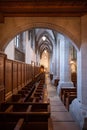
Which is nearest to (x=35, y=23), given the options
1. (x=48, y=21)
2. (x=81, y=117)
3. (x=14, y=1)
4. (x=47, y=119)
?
(x=48, y=21)

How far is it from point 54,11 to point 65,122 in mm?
3681

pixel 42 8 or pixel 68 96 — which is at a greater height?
pixel 42 8

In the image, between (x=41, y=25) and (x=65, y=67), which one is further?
(x=65, y=67)

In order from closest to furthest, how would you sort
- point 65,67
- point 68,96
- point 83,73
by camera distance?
point 83,73 → point 68,96 → point 65,67

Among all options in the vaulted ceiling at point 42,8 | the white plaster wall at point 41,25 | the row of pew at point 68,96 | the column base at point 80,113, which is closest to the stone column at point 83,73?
the column base at point 80,113

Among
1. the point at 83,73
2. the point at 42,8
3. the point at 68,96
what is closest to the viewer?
the point at 42,8

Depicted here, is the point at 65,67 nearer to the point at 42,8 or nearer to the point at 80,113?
the point at 80,113

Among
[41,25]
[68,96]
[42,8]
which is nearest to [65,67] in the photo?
[68,96]

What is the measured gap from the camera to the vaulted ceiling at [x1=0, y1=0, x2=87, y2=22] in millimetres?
5617

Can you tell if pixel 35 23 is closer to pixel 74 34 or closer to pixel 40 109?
pixel 74 34

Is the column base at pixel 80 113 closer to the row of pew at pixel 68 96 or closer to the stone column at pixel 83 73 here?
the stone column at pixel 83 73

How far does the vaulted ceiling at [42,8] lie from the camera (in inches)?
221

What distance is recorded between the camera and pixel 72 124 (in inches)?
300

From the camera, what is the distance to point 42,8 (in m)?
6.10
